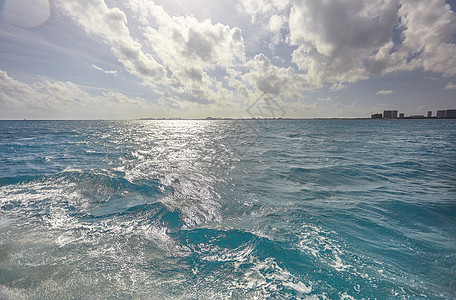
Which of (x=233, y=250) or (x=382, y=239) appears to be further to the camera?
(x=382, y=239)

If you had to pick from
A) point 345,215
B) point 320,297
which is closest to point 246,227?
point 320,297

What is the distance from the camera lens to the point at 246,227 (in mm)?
6809

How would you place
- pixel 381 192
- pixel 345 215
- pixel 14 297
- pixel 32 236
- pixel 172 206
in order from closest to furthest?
1. pixel 14 297
2. pixel 32 236
3. pixel 345 215
4. pixel 172 206
5. pixel 381 192

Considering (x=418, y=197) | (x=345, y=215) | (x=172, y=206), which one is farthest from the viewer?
(x=418, y=197)

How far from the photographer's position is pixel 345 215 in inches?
309

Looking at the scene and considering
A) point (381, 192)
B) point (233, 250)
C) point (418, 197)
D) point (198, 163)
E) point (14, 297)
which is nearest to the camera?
point (14, 297)

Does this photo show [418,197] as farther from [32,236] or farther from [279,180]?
[32,236]

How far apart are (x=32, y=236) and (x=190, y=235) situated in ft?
16.3

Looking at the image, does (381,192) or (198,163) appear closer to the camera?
(381,192)

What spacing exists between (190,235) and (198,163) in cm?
1158

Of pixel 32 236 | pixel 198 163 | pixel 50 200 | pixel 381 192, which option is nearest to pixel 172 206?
pixel 32 236

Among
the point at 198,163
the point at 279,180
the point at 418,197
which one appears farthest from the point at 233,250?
the point at 198,163

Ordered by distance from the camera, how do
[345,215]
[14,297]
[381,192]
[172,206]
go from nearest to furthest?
[14,297]
[345,215]
[172,206]
[381,192]

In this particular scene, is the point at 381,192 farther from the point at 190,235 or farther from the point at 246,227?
the point at 190,235
